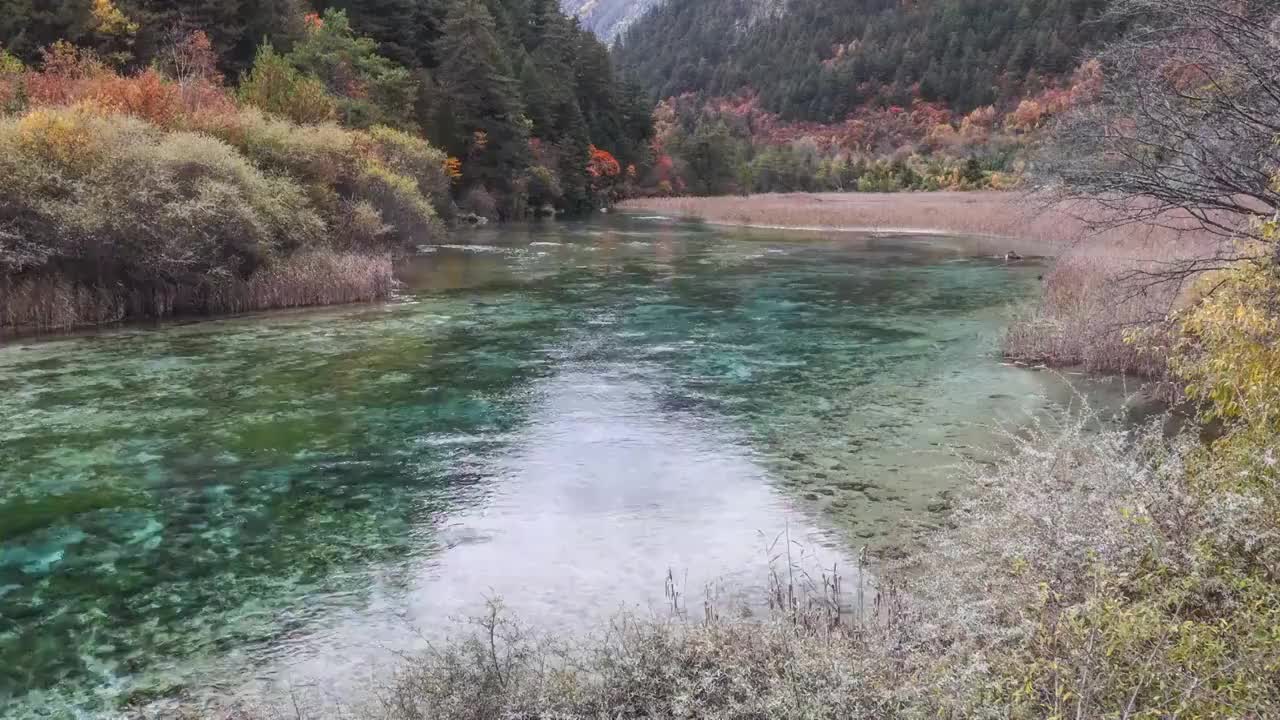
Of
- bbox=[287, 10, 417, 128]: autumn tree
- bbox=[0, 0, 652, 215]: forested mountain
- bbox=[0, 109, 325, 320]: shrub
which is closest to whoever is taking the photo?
bbox=[0, 109, 325, 320]: shrub

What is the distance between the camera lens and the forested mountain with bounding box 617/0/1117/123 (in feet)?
454

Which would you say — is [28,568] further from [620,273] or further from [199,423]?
[620,273]

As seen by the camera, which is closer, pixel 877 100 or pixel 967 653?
pixel 967 653

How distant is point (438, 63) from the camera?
72188 mm

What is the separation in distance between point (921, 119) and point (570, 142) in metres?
93.1

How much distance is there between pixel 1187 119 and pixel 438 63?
69.1 metres

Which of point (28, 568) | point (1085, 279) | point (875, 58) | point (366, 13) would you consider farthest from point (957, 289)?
point (875, 58)

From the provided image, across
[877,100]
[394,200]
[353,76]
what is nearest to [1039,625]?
[394,200]

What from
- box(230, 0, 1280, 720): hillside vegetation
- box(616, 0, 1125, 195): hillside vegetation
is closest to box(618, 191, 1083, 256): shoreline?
box(616, 0, 1125, 195): hillside vegetation

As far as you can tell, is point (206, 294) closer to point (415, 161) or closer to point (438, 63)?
point (415, 161)

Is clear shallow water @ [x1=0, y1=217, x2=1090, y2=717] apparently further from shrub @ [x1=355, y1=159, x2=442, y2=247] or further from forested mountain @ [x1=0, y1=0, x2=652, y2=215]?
forested mountain @ [x1=0, y1=0, x2=652, y2=215]

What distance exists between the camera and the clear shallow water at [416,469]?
292 inches

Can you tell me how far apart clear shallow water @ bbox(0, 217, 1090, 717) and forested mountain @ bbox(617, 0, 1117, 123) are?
122785 millimetres

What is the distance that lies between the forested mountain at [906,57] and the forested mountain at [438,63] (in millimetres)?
40205
